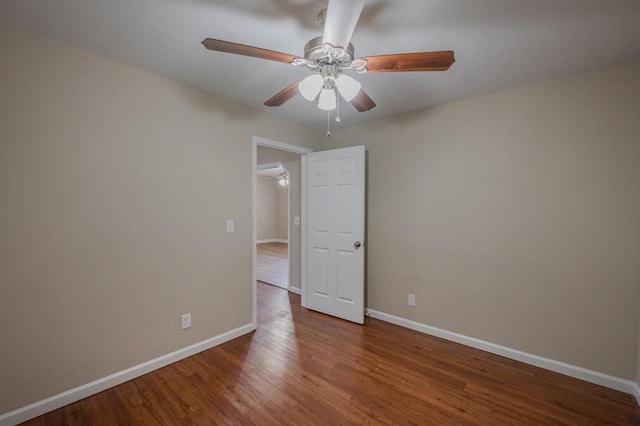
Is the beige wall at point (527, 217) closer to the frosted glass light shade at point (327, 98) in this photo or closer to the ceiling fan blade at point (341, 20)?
the frosted glass light shade at point (327, 98)

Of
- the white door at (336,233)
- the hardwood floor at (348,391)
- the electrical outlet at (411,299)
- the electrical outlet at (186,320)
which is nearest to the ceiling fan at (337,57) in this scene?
the white door at (336,233)

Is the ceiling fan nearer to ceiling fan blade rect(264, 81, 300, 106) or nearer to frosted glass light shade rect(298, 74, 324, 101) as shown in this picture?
frosted glass light shade rect(298, 74, 324, 101)

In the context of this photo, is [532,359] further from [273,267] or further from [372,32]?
[273,267]

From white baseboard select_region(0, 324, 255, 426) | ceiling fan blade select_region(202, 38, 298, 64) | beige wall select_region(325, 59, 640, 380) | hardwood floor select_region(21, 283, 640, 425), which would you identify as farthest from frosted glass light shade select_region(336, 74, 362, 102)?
white baseboard select_region(0, 324, 255, 426)

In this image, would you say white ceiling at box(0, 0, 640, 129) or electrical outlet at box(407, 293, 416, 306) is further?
electrical outlet at box(407, 293, 416, 306)

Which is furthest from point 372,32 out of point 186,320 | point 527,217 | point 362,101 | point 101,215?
point 186,320

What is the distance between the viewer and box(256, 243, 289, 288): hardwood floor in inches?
190

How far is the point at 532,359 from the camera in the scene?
7.48 feet

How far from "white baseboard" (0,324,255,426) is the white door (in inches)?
48.8

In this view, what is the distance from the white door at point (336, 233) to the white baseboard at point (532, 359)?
625mm

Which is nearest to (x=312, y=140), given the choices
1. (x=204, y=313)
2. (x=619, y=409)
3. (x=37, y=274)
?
(x=204, y=313)

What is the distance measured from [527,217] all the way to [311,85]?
86.0 inches

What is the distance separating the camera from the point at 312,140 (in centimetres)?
362

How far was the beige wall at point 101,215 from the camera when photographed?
1635mm
